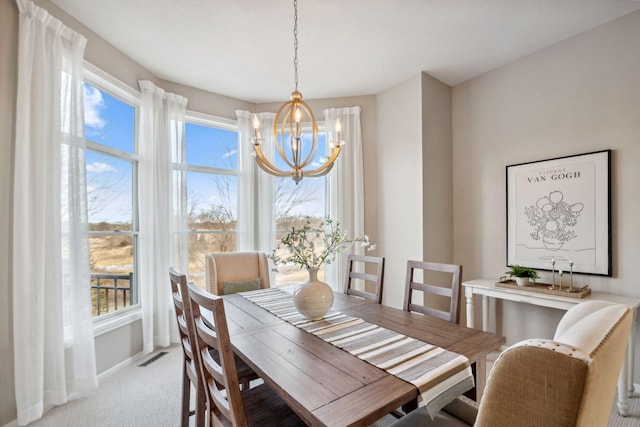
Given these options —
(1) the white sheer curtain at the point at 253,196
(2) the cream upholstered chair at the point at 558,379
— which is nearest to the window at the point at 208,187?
(1) the white sheer curtain at the point at 253,196

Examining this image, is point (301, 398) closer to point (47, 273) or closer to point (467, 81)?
point (47, 273)

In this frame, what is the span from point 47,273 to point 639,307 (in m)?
4.36

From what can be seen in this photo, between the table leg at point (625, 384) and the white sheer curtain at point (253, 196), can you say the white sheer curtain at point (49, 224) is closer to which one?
the white sheer curtain at point (253, 196)

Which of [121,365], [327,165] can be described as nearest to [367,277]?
[327,165]

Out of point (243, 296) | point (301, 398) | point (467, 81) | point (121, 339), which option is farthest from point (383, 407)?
point (467, 81)

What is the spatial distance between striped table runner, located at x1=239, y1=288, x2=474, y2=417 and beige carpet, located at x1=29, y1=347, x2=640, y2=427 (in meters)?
0.93

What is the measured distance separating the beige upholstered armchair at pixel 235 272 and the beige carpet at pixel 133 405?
860 millimetres

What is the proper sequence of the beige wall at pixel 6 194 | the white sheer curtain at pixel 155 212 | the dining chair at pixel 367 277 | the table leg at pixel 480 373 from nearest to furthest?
the table leg at pixel 480 373
the beige wall at pixel 6 194
the dining chair at pixel 367 277
the white sheer curtain at pixel 155 212

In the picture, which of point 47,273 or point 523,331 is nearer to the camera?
point 47,273

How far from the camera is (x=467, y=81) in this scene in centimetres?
351

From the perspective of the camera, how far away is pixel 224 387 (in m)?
1.21

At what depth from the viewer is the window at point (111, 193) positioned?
281 cm

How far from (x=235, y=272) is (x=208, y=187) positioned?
1.48 metres

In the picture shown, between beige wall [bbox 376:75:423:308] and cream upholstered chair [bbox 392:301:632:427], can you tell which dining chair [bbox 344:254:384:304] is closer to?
beige wall [bbox 376:75:423:308]
